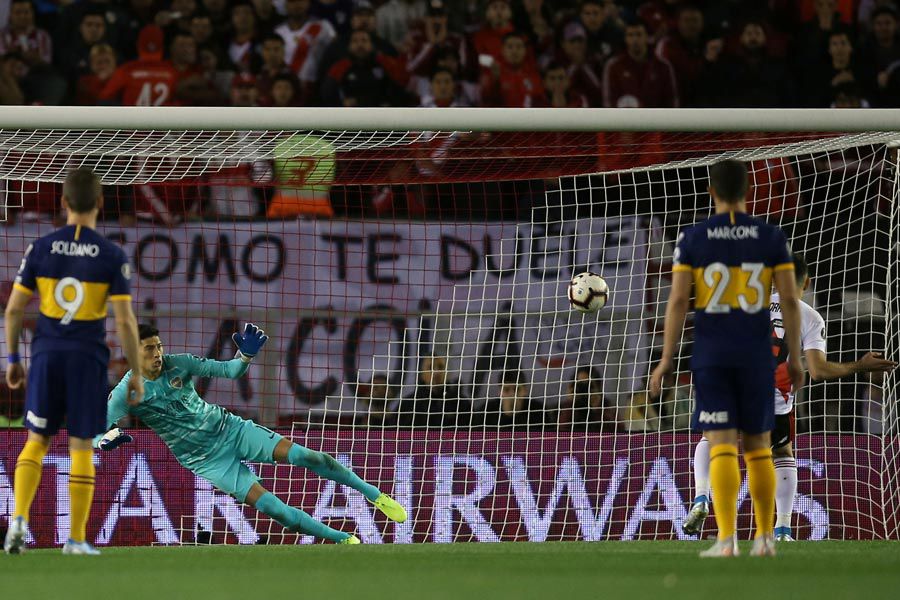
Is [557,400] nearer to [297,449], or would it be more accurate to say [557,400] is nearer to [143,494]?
[297,449]

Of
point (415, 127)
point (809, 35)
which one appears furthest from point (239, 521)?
point (809, 35)

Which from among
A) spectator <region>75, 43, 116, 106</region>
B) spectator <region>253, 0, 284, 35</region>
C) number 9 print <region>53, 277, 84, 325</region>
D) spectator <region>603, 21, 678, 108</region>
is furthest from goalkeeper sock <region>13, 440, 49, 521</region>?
spectator <region>603, 21, 678, 108</region>

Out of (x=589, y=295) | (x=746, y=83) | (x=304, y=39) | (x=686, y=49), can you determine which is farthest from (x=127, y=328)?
(x=686, y=49)

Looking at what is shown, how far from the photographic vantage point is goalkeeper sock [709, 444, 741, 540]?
20.3 ft

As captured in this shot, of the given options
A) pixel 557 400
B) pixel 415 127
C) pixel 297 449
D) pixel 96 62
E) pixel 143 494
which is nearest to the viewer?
pixel 415 127

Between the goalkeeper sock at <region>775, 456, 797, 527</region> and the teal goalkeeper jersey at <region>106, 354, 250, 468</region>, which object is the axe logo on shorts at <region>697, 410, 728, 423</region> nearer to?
the goalkeeper sock at <region>775, 456, 797, 527</region>

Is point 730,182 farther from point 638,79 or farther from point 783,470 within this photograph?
point 638,79

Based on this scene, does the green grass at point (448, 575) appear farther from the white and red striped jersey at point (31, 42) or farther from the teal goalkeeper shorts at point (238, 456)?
the white and red striped jersey at point (31, 42)

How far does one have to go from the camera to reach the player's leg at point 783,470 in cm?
838

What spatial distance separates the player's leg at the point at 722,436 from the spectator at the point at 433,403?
3987 mm

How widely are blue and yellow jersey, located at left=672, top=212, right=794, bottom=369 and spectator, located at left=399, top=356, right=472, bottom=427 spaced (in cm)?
405

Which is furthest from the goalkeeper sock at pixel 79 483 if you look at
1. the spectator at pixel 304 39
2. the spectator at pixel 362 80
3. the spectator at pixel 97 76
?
the spectator at pixel 304 39

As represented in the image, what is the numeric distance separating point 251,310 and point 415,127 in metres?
2.49

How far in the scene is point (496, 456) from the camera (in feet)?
32.4
